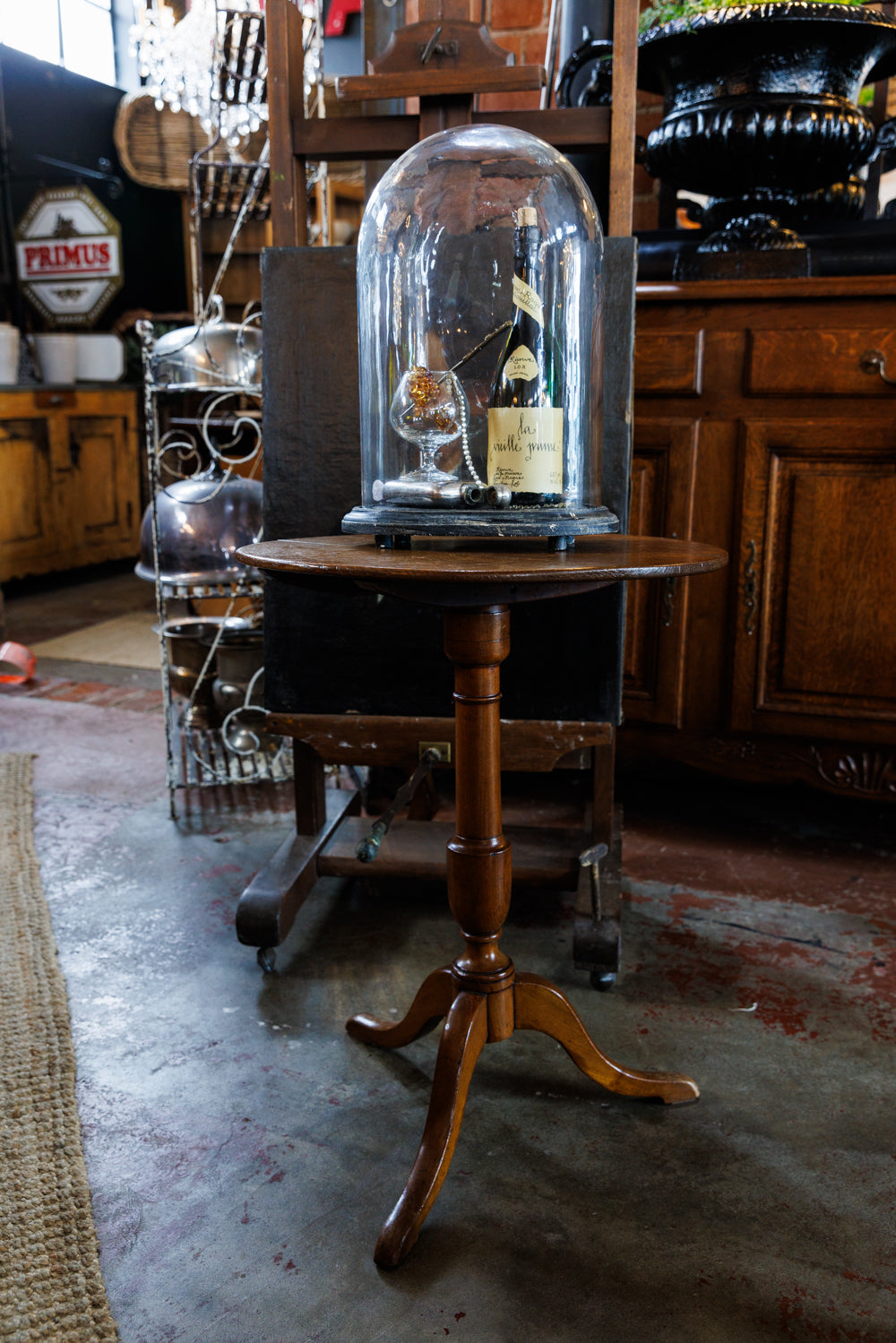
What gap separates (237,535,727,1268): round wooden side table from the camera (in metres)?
0.96

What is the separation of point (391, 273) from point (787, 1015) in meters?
1.23

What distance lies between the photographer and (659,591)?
82.4 inches

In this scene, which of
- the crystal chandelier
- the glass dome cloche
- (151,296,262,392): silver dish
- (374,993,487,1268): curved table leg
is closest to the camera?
(374,993,487,1268): curved table leg

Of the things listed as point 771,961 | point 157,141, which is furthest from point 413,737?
point 157,141

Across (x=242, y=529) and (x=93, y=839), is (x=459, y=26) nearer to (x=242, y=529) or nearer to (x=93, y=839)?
(x=242, y=529)

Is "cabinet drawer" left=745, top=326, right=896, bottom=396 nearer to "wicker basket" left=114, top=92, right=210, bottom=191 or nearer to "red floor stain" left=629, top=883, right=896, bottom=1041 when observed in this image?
"red floor stain" left=629, top=883, right=896, bottom=1041

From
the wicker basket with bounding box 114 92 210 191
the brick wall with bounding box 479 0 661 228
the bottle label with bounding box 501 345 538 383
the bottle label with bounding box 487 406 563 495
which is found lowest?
A: the bottle label with bounding box 487 406 563 495

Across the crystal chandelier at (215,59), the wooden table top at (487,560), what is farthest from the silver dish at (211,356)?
the wooden table top at (487,560)

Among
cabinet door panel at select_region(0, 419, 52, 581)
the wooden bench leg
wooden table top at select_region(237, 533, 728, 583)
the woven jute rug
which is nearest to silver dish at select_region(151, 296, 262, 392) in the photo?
the wooden bench leg

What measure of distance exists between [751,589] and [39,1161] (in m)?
1.51

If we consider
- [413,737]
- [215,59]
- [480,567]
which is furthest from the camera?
[215,59]

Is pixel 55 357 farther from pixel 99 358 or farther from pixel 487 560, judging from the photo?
pixel 487 560

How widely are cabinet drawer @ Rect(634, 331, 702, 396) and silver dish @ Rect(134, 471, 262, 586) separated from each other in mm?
912

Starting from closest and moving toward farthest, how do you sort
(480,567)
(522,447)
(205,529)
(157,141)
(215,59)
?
(480,567) → (522,447) → (205,529) → (215,59) → (157,141)
